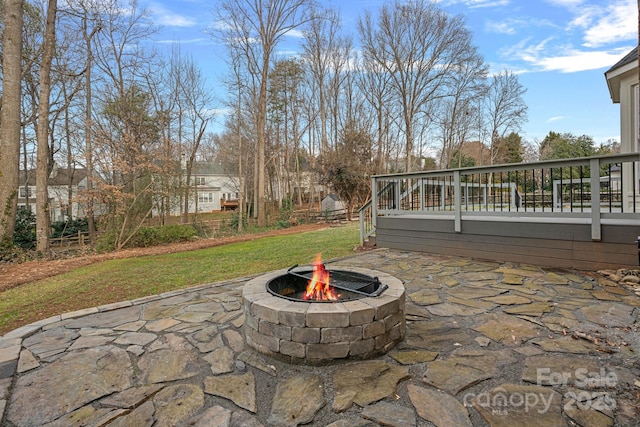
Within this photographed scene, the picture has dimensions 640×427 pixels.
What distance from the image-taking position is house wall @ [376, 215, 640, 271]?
4148 millimetres

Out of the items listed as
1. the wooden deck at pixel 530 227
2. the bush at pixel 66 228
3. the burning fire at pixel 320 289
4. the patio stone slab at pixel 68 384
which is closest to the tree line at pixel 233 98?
the bush at pixel 66 228

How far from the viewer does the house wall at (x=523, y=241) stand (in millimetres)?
4148

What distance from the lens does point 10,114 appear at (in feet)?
24.8

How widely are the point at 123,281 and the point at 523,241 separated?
6.43m

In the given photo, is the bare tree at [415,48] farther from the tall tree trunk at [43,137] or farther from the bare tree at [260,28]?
the tall tree trunk at [43,137]

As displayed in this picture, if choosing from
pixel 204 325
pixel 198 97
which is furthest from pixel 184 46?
pixel 204 325

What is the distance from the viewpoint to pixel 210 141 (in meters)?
24.2

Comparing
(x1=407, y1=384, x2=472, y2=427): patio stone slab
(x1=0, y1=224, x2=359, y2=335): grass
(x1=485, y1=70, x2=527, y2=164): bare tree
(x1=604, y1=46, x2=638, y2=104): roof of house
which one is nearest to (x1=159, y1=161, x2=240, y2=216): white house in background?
(x1=485, y1=70, x2=527, y2=164): bare tree

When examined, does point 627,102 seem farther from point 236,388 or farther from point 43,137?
point 43,137

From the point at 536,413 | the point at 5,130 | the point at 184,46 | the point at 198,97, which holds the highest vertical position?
the point at 184,46

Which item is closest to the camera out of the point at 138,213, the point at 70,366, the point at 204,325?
the point at 70,366

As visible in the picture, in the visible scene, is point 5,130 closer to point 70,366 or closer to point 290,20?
point 70,366

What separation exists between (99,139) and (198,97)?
706cm

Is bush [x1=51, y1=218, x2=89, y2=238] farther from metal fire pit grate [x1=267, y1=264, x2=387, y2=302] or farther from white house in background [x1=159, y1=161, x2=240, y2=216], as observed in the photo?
white house in background [x1=159, y1=161, x2=240, y2=216]
